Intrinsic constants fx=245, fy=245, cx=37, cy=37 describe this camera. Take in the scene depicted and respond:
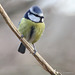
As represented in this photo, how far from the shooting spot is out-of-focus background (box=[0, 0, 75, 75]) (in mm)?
2316

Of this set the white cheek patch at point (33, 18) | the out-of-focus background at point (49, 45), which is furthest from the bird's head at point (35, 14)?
the out-of-focus background at point (49, 45)

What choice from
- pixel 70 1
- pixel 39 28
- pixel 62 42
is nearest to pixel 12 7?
pixel 70 1

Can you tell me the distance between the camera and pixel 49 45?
2.49 m

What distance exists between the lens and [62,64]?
2312mm

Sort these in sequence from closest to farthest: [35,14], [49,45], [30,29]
Answer: [35,14] < [30,29] < [49,45]

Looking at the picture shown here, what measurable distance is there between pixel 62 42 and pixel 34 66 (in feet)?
1.30

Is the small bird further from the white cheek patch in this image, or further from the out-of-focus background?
the out-of-focus background

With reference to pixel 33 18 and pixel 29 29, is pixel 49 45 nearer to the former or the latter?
pixel 29 29

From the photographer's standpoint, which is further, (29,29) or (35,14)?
(29,29)

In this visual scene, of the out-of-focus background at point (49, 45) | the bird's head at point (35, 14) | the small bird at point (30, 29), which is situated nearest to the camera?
the bird's head at point (35, 14)

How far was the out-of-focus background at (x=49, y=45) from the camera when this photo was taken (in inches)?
91.2

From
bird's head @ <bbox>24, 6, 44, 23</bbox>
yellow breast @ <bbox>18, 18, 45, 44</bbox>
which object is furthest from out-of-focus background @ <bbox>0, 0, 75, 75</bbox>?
bird's head @ <bbox>24, 6, 44, 23</bbox>

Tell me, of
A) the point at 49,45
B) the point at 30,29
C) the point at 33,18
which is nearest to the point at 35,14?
the point at 33,18

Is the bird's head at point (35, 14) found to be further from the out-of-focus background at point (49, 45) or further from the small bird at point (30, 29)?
the out-of-focus background at point (49, 45)
